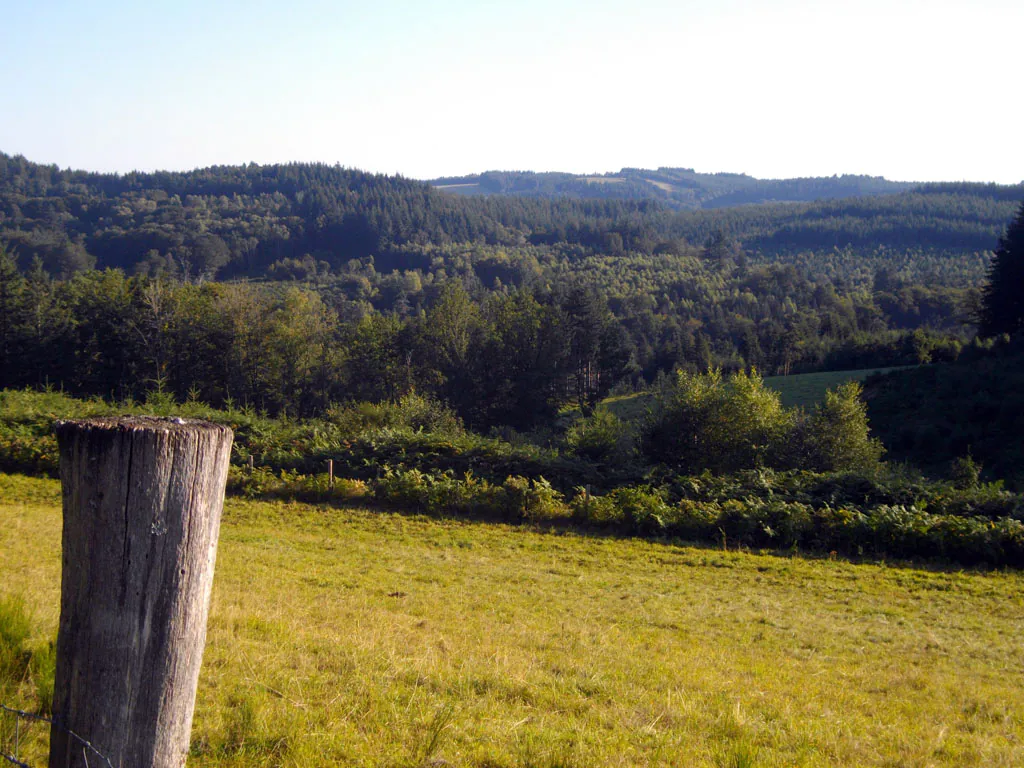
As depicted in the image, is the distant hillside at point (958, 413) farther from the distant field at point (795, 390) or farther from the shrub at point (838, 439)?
the shrub at point (838, 439)

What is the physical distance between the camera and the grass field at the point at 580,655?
3.93m

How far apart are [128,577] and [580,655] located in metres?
5.24

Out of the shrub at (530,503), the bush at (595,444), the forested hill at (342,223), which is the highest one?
the forested hill at (342,223)

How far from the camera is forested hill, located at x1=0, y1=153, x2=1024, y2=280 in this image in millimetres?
108438

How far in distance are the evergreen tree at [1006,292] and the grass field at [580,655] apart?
44809 millimetres

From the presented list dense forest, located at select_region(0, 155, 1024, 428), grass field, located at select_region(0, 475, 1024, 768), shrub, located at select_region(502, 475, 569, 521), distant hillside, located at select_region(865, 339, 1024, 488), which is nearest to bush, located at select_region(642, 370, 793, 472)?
shrub, located at select_region(502, 475, 569, 521)

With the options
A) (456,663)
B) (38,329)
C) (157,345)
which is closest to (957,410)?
(456,663)

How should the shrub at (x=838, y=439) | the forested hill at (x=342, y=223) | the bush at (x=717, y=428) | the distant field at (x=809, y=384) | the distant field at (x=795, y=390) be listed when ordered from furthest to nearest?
1. the forested hill at (x=342, y=223)
2. the distant field at (x=795, y=390)
3. the distant field at (x=809, y=384)
4. the bush at (x=717, y=428)
5. the shrub at (x=838, y=439)

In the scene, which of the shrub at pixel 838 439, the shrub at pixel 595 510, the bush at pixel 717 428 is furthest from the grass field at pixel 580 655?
the shrub at pixel 838 439

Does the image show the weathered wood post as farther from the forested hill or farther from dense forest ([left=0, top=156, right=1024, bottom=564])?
the forested hill

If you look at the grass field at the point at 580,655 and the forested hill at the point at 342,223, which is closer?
the grass field at the point at 580,655

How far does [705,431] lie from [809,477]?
6471 millimetres

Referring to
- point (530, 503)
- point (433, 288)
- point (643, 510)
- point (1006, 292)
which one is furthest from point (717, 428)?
point (433, 288)

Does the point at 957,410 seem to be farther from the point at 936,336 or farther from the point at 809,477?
the point at 936,336
